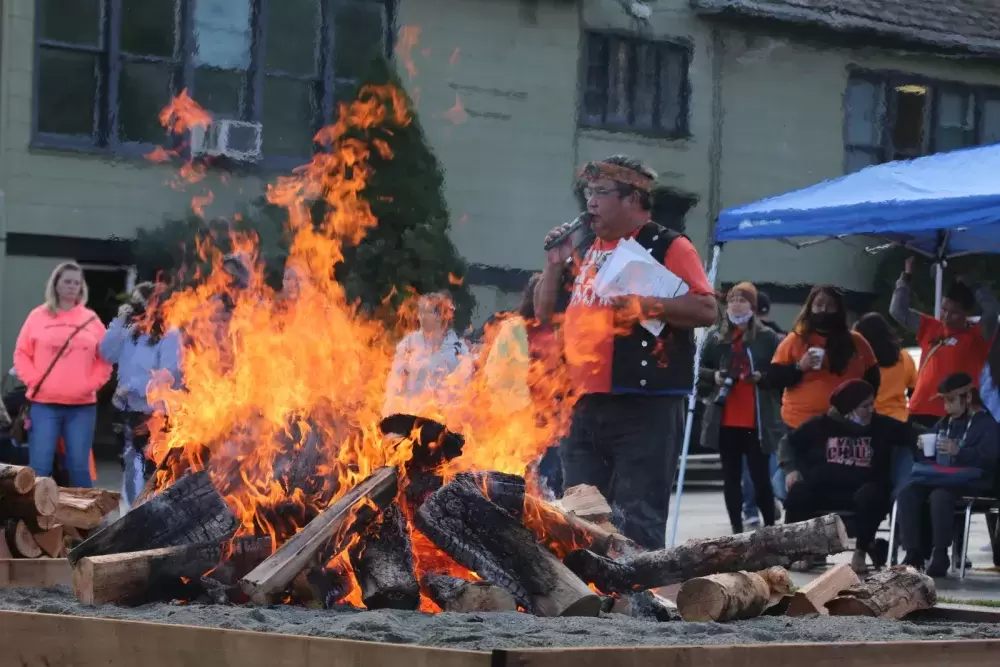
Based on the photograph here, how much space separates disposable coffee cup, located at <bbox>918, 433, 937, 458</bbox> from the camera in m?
11.1

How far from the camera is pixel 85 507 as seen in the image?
7953 millimetres

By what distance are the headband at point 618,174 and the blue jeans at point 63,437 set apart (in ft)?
17.2

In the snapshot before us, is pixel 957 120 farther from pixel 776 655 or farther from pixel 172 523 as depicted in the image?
pixel 776 655

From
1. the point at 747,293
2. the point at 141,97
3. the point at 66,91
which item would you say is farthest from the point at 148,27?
the point at 747,293

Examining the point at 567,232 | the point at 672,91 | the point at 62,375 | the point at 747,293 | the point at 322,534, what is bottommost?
the point at 322,534

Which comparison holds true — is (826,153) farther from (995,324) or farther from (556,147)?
(995,324)

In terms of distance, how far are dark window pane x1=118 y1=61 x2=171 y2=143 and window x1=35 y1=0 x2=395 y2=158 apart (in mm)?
12

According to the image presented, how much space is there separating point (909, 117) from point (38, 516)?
2000cm

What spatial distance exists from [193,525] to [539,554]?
125cm

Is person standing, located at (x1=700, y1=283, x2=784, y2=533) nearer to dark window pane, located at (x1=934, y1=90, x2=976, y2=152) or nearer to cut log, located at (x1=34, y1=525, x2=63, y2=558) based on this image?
cut log, located at (x1=34, y1=525, x2=63, y2=558)

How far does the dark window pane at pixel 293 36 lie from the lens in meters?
20.0

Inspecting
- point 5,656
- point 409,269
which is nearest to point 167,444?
point 5,656

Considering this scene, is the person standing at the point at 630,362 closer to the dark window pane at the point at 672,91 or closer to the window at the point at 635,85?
the window at the point at 635,85

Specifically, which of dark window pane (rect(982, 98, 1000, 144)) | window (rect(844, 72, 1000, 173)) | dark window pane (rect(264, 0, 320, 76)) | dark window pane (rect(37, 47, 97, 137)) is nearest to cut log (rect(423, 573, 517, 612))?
dark window pane (rect(37, 47, 97, 137))
